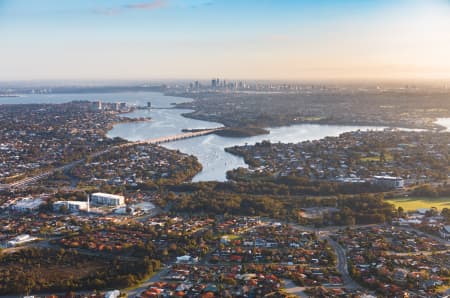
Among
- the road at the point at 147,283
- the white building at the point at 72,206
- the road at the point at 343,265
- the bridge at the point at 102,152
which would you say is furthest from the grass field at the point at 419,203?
the bridge at the point at 102,152

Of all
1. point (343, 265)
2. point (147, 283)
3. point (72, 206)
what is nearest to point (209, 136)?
point (72, 206)

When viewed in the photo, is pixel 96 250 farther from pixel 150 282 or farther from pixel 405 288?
pixel 405 288

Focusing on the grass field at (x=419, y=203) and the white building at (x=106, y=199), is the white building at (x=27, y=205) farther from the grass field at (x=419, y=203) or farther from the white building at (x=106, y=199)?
the grass field at (x=419, y=203)

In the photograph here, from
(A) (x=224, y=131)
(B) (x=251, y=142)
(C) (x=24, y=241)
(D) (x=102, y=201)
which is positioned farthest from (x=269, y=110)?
(C) (x=24, y=241)

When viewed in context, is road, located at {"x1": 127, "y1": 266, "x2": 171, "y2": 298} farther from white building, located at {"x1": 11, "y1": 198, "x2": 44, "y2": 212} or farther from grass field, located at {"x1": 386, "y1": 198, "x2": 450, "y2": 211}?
grass field, located at {"x1": 386, "y1": 198, "x2": 450, "y2": 211}

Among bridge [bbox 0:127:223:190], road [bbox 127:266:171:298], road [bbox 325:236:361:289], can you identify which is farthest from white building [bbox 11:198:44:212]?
road [bbox 325:236:361:289]
